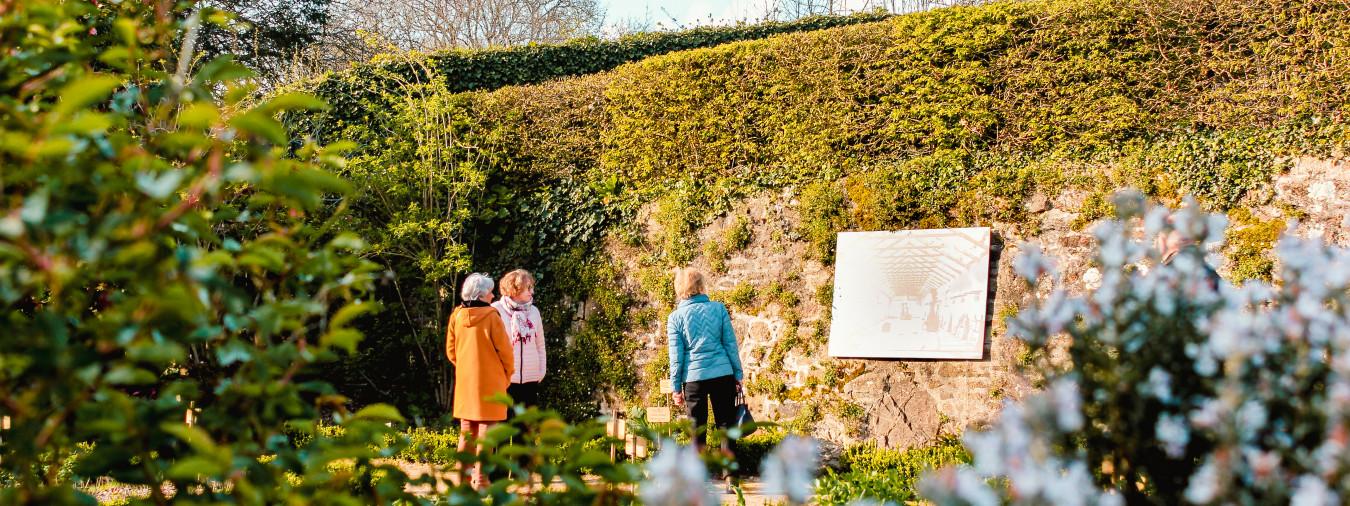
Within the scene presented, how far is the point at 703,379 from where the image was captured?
6.39m

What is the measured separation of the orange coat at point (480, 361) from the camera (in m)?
5.93

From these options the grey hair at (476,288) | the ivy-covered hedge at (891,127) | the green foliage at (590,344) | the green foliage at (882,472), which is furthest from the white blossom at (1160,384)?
the green foliage at (590,344)

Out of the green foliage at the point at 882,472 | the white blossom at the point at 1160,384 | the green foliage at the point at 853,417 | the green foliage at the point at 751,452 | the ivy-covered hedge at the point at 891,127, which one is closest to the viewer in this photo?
the white blossom at the point at 1160,384

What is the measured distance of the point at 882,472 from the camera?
6.30 metres

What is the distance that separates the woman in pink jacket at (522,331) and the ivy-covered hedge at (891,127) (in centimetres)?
255

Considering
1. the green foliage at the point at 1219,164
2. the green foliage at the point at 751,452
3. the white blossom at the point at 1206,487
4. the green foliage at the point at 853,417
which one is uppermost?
the green foliage at the point at 1219,164

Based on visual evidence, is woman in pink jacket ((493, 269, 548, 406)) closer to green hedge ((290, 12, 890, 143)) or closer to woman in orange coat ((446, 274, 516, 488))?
woman in orange coat ((446, 274, 516, 488))

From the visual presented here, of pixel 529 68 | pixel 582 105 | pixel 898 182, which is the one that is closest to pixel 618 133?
pixel 582 105

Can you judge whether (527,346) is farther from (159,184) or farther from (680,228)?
(159,184)

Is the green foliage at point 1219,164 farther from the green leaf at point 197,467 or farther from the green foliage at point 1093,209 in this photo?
the green leaf at point 197,467

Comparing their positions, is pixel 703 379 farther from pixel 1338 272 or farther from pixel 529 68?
pixel 529 68

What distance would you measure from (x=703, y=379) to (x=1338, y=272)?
474 centimetres

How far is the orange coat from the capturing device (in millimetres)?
5930

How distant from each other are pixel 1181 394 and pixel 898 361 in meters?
5.76
